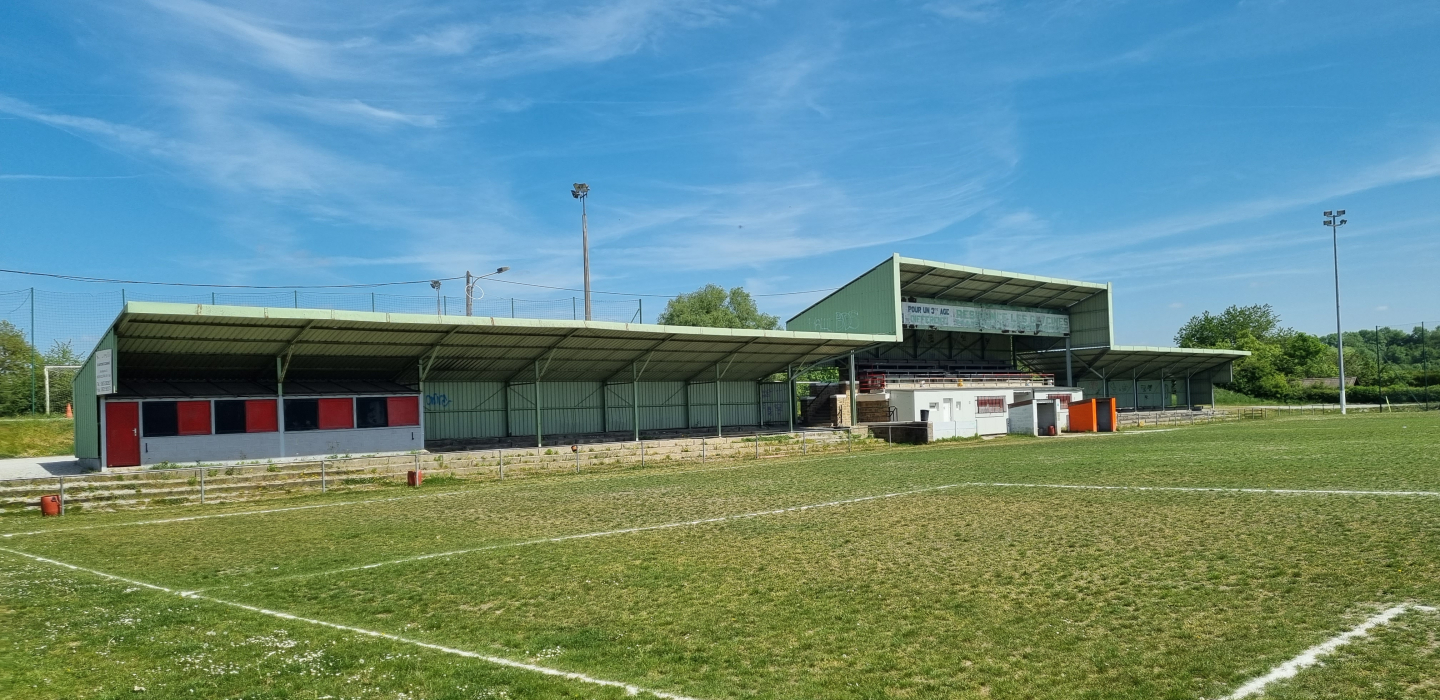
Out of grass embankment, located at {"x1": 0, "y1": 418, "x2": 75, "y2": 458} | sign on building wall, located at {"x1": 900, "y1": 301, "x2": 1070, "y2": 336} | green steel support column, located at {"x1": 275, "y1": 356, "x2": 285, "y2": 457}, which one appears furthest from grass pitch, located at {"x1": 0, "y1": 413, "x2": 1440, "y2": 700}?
sign on building wall, located at {"x1": 900, "y1": 301, "x2": 1070, "y2": 336}

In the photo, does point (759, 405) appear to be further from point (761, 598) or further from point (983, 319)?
point (761, 598)

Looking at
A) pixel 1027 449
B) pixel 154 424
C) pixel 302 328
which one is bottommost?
pixel 1027 449

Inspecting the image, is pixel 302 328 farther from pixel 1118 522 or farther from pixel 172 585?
pixel 1118 522

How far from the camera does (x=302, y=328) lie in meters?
30.7

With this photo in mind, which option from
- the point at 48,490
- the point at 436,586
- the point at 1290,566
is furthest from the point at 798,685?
the point at 48,490

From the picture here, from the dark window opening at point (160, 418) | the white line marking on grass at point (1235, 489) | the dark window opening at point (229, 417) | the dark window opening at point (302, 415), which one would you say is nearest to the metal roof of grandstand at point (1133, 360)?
the white line marking on grass at point (1235, 489)

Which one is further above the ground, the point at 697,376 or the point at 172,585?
the point at 697,376

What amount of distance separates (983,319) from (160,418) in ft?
167

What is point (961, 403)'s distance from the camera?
172ft

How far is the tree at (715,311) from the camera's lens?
113 meters

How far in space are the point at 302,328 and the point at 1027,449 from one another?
93.8ft

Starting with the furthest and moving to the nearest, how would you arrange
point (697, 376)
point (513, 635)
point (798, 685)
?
point (697, 376) → point (513, 635) → point (798, 685)

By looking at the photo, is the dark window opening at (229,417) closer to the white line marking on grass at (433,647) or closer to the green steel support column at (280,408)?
the green steel support column at (280,408)

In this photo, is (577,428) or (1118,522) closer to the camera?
(1118,522)
